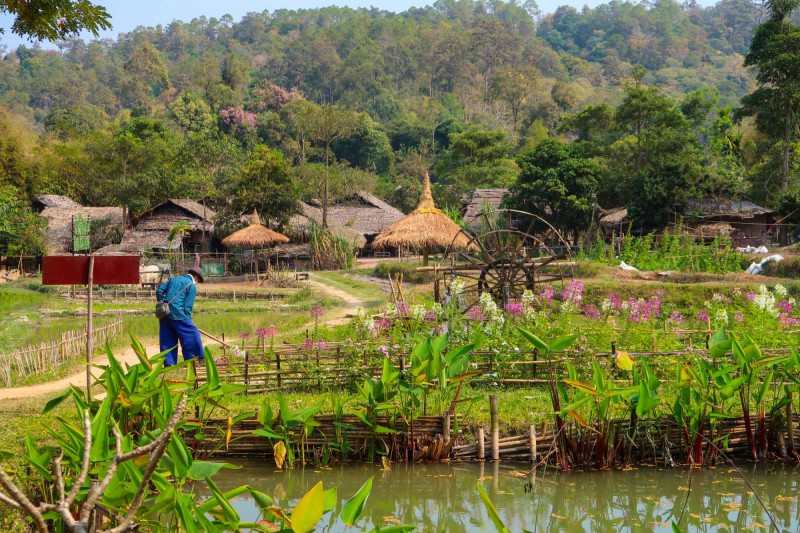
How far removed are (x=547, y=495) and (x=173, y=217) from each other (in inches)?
1103

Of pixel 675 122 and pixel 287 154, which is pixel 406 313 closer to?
pixel 675 122

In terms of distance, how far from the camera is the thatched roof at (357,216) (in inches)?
1320

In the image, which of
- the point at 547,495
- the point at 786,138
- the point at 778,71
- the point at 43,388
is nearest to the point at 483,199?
the point at 786,138

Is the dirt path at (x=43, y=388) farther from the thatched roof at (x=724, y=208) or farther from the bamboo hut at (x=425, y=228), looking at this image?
the thatched roof at (x=724, y=208)

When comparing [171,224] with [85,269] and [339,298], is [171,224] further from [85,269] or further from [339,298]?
[85,269]

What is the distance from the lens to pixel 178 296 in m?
8.40

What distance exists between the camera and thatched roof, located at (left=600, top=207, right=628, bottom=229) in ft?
91.0

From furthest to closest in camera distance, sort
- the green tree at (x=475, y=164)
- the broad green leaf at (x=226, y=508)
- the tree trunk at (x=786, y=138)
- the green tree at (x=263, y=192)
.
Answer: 1. the green tree at (x=475, y=164)
2. the green tree at (x=263, y=192)
3. the tree trunk at (x=786, y=138)
4. the broad green leaf at (x=226, y=508)

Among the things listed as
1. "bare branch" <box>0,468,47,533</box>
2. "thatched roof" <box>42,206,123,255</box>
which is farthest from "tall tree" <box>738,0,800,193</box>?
"bare branch" <box>0,468,47,533</box>

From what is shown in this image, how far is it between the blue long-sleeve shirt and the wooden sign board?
1482 mm

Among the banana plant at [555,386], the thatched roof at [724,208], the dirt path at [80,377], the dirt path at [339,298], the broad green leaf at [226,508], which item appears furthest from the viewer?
the thatched roof at [724,208]

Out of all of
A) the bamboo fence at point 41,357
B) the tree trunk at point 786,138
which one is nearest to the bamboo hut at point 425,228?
the bamboo fence at point 41,357

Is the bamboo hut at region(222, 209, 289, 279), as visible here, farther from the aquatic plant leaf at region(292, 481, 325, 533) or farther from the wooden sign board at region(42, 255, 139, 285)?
the aquatic plant leaf at region(292, 481, 325, 533)

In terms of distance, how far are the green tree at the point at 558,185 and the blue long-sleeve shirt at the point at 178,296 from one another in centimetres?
2094
